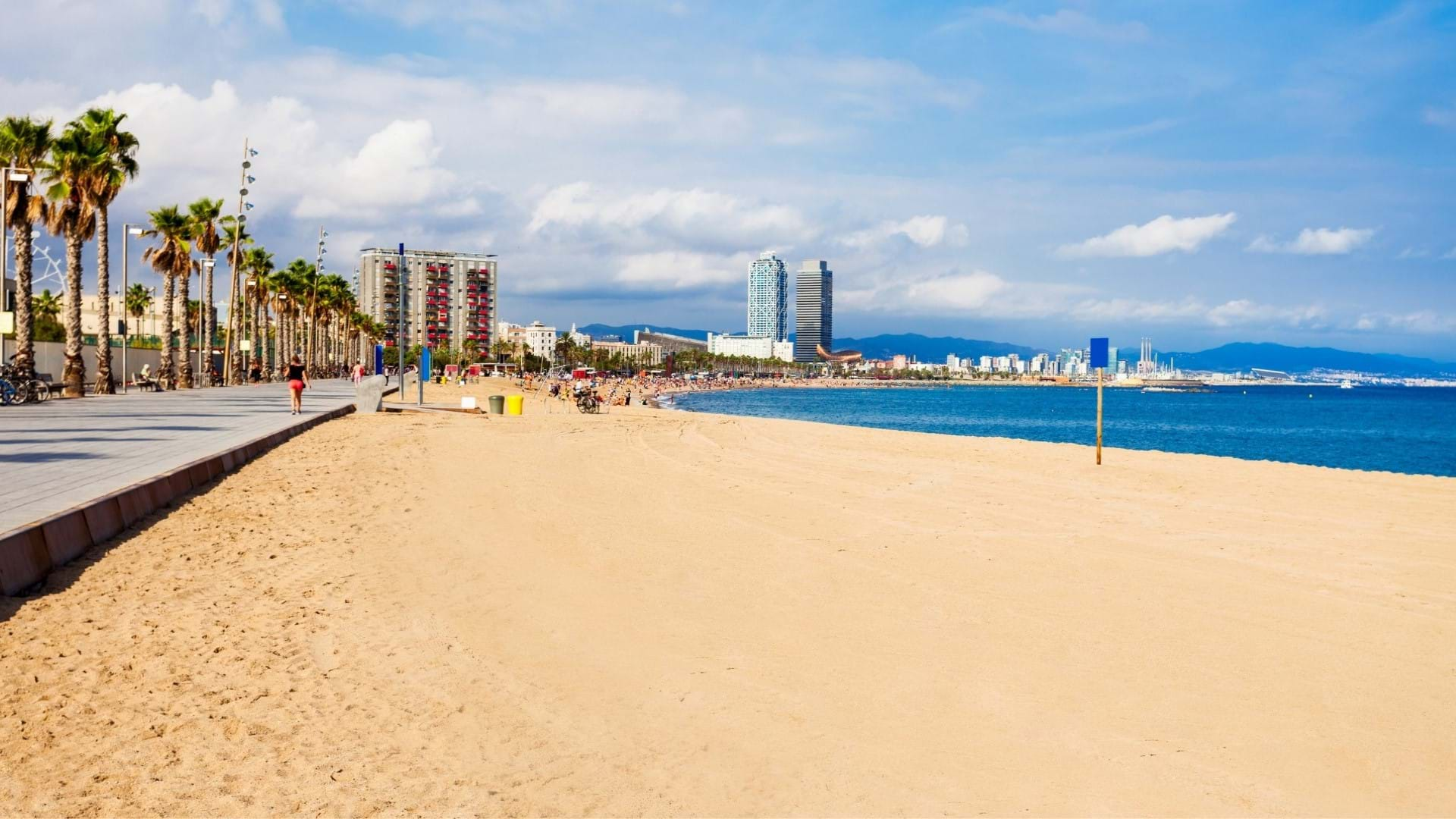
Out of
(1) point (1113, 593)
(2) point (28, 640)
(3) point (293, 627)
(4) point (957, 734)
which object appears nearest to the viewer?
(4) point (957, 734)

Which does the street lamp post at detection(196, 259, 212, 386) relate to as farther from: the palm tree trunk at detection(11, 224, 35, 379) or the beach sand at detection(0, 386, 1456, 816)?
the beach sand at detection(0, 386, 1456, 816)

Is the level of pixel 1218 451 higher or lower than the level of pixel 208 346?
lower

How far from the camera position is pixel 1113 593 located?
8188mm

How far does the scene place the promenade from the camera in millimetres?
9602

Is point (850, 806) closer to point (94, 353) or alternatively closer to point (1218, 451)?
point (1218, 451)

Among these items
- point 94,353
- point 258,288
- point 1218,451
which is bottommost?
point 1218,451

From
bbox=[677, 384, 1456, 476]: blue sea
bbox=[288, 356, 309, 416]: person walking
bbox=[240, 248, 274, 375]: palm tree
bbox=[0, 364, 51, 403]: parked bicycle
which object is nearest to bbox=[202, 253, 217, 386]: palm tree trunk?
bbox=[240, 248, 274, 375]: palm tree

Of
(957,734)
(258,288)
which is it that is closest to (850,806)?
(957,734)

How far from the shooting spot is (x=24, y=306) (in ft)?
92.3

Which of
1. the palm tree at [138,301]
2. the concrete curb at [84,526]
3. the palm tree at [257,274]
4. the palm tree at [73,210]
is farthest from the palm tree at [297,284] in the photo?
the concrete curb at [84,526]

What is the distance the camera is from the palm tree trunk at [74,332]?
30.2 metres

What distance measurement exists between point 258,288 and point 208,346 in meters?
19.3

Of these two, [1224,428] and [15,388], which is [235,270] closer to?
[15,388]

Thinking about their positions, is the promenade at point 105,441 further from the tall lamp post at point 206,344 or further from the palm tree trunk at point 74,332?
the tall lamp post at point 206,344
